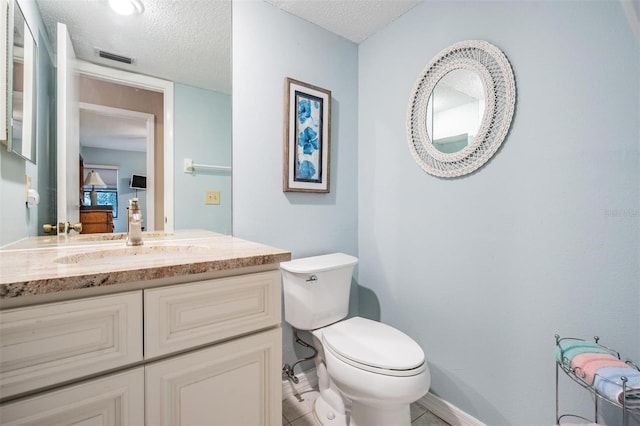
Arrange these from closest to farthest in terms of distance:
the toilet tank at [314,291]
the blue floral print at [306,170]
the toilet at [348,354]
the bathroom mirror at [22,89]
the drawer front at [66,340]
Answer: the drawer front at [66,340], the bathroom mirror at [22,89], the toilet at [348,354], the toilet tank at [314,291], the blue floral print at [306,170]

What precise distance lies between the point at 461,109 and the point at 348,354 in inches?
47.9

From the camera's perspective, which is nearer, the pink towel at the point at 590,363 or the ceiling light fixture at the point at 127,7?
the pink towel at the point at 590,363

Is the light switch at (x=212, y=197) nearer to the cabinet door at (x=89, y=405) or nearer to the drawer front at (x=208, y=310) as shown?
the drawer front at (x=208, y=310)

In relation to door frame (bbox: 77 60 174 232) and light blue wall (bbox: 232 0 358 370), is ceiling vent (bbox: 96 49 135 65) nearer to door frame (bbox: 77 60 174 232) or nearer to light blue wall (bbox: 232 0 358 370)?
door frame (bbox: 77 60 174 232)

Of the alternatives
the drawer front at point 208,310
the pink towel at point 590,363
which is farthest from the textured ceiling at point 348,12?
the pink towel at point 590,363

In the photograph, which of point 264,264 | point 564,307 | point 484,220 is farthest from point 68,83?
point 564,307

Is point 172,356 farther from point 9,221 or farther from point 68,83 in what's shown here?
point 68,83

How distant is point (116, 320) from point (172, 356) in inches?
6.9

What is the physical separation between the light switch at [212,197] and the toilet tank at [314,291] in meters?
0.47

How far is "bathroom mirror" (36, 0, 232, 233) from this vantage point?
3.62 feet

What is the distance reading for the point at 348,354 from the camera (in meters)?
1.11

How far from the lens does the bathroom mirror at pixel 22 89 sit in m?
0.88

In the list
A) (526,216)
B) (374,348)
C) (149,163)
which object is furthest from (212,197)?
(526,216)

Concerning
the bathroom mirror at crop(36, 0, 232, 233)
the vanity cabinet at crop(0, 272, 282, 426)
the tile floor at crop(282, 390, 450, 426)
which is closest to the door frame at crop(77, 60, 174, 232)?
the bathroom mirror at crop(36, 0, 232, 233)
